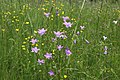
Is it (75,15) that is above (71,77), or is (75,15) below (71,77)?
below

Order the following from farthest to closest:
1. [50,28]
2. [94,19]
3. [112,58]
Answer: [94,19] → [50,28] → [112,58]

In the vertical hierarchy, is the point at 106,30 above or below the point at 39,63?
below

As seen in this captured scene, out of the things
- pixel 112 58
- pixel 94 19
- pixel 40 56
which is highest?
pixel 40 56

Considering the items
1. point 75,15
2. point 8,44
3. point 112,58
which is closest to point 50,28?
point 8,44

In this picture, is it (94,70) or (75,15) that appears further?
(75,15)

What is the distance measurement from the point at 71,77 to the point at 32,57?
35 centimetres

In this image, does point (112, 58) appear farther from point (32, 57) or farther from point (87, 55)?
point (32, 57)

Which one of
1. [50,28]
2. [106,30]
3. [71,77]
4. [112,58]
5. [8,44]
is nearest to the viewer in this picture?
[71,77]

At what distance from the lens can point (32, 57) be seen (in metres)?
1.95

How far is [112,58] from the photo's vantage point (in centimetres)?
203

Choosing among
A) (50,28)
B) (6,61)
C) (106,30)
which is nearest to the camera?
(6,61)

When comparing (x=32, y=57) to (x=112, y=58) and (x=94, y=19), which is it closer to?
(x=112, y=58)

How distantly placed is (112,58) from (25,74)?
66 centimetres

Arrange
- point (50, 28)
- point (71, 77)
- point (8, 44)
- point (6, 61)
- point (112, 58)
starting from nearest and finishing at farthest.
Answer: point (71, 77)
point (6, 61)
point (112, 58)
point (8, 44)
point (50, 28)
